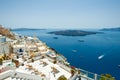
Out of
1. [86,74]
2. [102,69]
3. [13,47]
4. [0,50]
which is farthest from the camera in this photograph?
[102,69]

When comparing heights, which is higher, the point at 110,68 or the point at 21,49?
the point at 21,49

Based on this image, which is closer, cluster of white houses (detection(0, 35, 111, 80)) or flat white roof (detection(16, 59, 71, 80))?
cluster of white houses (detection(0, 35, 111, 80))

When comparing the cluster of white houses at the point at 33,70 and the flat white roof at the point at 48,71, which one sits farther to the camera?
the flat white roof at the point at 48,71

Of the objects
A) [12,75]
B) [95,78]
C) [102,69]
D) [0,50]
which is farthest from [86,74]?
[102,69]

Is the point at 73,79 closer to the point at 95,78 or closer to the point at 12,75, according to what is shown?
the point at 95,78

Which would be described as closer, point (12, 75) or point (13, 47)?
point (12, 75)

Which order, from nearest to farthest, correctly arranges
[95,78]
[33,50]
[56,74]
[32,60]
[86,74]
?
[95,78]
[86,74]
[56,74]
[32,60]
[33,50]

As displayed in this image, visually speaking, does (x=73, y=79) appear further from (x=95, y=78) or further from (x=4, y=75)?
(x=4, y=75)

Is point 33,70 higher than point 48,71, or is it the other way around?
point 33,70

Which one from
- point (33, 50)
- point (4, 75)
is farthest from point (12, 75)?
point (33, 50)
